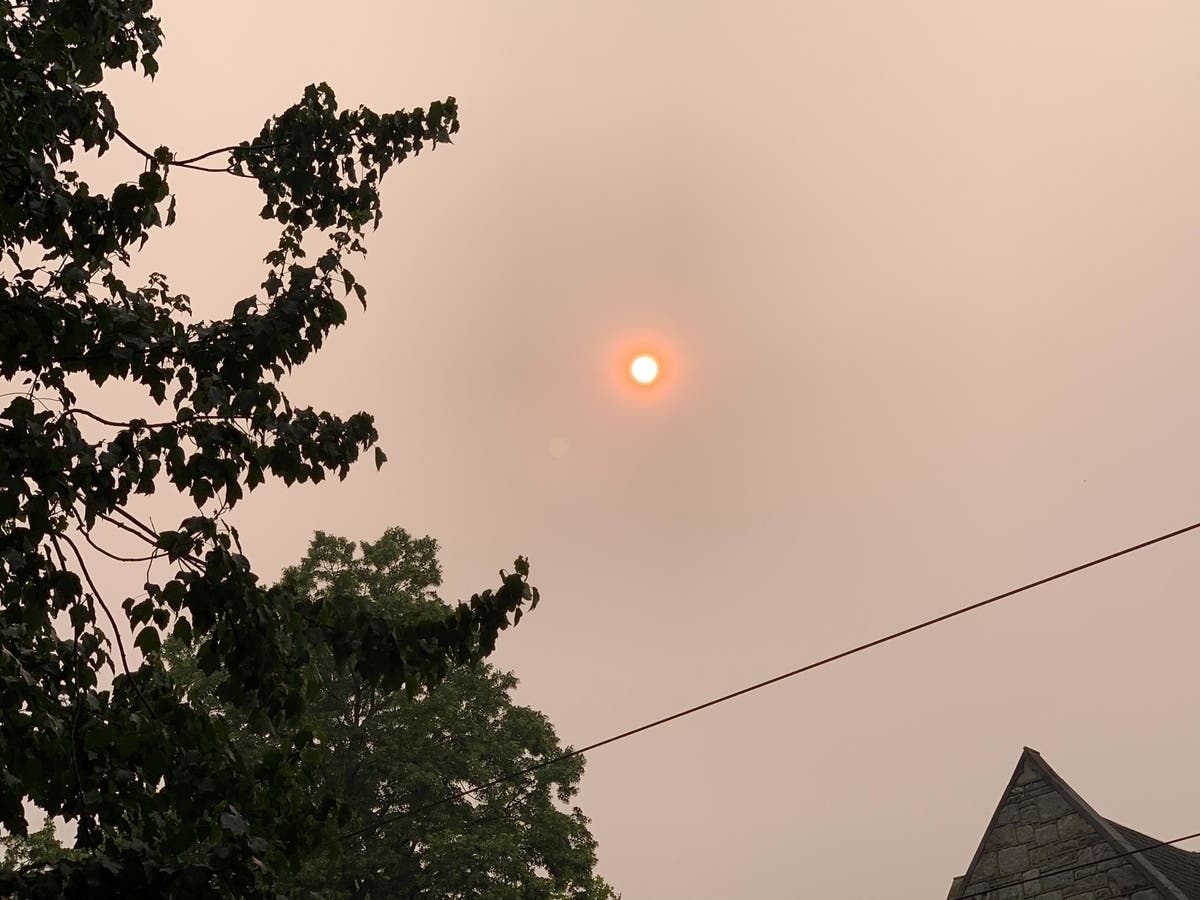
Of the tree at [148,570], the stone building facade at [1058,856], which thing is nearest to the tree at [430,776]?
the stone building facade at [1058,856]

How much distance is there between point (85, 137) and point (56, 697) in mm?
3647

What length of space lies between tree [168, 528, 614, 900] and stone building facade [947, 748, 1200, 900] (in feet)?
31.2

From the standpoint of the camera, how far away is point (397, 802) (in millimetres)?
24938

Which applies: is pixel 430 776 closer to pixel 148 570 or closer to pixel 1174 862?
pixel 1174 862

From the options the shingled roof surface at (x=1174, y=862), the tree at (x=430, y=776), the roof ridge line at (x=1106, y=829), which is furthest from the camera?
the tree at (x=430, y=776)

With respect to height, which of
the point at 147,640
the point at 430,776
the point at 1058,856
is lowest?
the point at 147,640

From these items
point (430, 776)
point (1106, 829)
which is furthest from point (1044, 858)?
point (430, 776)

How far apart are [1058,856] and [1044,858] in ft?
0.73

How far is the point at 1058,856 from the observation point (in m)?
17.0

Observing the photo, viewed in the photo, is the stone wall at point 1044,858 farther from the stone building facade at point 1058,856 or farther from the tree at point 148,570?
the tree at point 148,570

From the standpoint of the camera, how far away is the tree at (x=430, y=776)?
23062mm

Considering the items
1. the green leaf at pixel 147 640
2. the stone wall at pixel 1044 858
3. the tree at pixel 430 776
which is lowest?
the green leaf at pixel 147 640

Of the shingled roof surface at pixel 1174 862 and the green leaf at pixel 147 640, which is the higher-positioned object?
the shingled roof surface at pixel 1174 862

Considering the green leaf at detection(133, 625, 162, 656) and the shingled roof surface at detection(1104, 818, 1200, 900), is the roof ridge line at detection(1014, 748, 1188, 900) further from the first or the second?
the green leaf at detection(133, 625, 162, 656)
